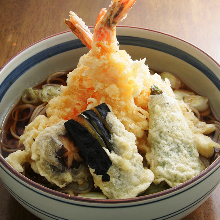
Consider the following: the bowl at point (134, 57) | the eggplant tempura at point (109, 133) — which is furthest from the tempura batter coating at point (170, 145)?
the bowl at point (134, 57)

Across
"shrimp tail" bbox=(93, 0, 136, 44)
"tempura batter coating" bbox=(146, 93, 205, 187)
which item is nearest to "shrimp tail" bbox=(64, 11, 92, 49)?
"shrimp tail" bbox=(93, 0, 136, 44)

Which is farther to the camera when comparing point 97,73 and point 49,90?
point 49,90

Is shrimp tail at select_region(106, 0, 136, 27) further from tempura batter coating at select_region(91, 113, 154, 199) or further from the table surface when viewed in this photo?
the table surface

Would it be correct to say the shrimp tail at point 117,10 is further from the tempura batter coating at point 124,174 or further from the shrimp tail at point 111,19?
the tempura batter coating at point 124,174

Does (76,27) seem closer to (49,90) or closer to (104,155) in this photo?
(49,90)

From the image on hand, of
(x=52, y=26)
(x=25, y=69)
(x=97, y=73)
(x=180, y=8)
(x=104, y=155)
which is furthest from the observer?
(x=180, y=8)

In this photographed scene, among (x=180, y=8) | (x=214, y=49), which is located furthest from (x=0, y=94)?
(x=180, y=8)

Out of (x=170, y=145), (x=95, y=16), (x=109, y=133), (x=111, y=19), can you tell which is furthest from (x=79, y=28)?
(x=95, y=16)
